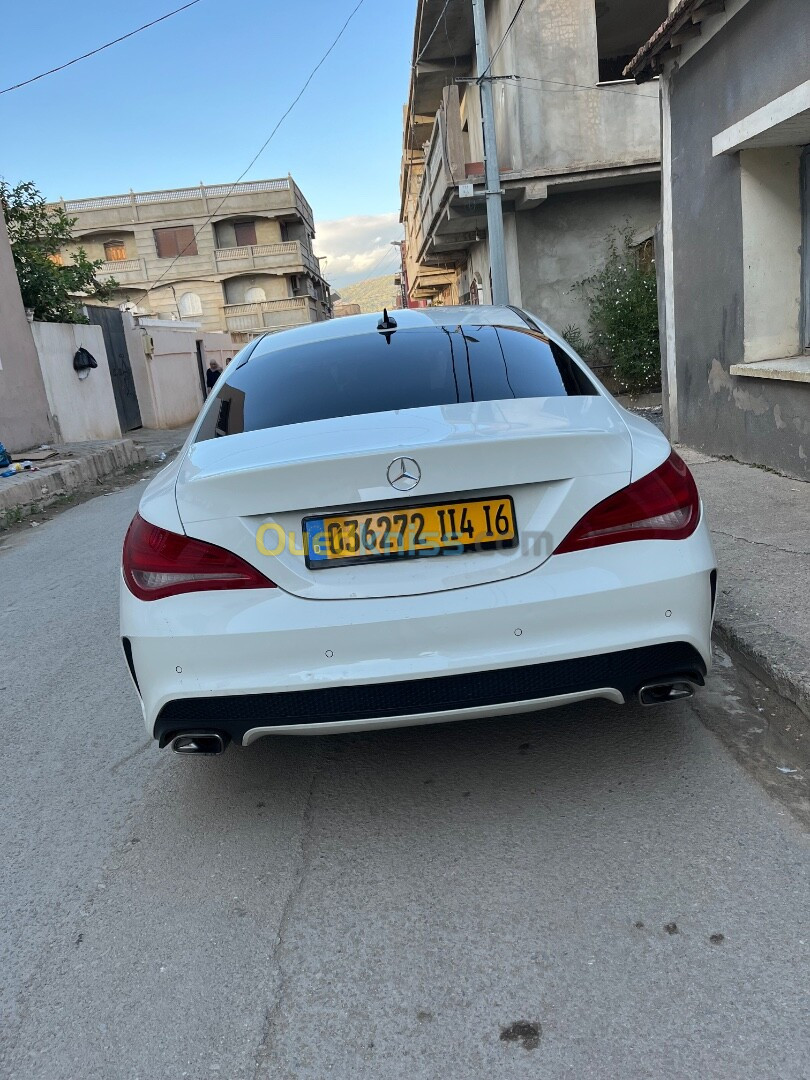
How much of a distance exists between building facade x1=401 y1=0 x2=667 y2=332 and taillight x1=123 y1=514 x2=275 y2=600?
13.2 metres

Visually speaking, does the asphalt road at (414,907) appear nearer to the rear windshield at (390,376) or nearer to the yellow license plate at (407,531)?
the yellow license plate at (407,531)

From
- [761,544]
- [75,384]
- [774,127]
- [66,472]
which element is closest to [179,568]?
[761,544]

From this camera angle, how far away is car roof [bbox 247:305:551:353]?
3.47 metres

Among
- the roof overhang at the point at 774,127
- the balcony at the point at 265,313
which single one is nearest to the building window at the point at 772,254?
the roof overhang at the point at 774,127

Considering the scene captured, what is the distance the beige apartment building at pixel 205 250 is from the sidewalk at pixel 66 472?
125 ft

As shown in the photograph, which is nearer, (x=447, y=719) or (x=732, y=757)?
(x=447, y=719)

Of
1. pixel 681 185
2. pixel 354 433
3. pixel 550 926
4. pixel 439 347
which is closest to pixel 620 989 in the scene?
pixel 550 926

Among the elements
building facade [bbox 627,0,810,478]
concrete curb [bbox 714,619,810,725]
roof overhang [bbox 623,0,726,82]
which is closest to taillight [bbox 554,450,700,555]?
concrete curb [bbox 714,619,810,725]

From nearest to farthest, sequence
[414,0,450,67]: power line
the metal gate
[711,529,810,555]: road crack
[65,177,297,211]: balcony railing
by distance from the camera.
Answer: [711,529,810,555]: road crack < [414,0,450,67]: power line < the metal gate < [65,177,297,211]: balcony railing

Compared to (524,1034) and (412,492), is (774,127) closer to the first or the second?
(412,492)

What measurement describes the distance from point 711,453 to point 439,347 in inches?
208

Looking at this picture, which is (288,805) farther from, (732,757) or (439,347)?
(439,347)

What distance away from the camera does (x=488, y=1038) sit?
1793 millimetres

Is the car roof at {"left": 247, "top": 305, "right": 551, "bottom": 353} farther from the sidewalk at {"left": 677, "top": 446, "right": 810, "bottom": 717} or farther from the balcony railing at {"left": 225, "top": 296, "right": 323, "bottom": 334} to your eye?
the balcony railing at {"left": 225, "top": 296, "right": 323, "bottom": 334}
